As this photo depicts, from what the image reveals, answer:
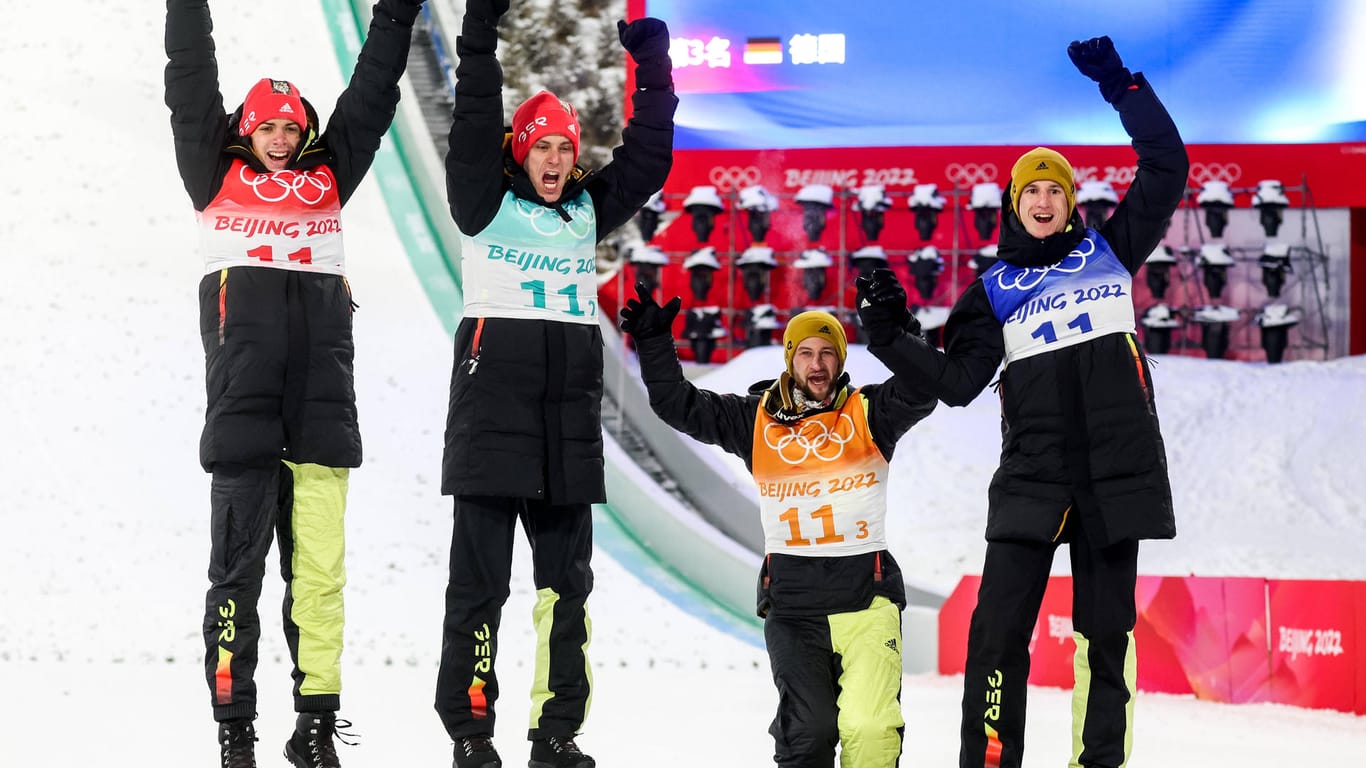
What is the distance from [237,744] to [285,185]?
118cm

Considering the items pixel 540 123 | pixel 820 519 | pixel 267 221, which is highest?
pixel 540 123

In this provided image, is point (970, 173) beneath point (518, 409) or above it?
above

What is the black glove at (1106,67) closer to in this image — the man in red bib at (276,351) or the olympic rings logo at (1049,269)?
the olympic rings logo at (1049,269)

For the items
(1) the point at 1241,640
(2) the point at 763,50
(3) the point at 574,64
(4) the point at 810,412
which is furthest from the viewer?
(3) the point at 574,64

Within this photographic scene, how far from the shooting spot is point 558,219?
10.6ft

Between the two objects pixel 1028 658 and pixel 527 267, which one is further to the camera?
pixel 527 267

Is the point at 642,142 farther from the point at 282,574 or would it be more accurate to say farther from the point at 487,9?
the point at 282,574

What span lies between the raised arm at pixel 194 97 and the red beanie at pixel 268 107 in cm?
6

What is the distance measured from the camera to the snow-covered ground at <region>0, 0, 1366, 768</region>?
4.26 m

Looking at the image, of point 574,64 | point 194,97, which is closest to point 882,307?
point 194,97

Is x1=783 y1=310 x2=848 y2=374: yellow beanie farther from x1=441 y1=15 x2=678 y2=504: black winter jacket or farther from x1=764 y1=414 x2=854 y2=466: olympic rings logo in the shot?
x1=441 y1=15 x2=678 y2=504: black winter jacket

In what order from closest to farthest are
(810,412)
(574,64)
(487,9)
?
(487,9)
(810,412)
(574,64)

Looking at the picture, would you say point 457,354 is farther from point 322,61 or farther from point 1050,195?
point 322,61

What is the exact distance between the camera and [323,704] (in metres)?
3.09
